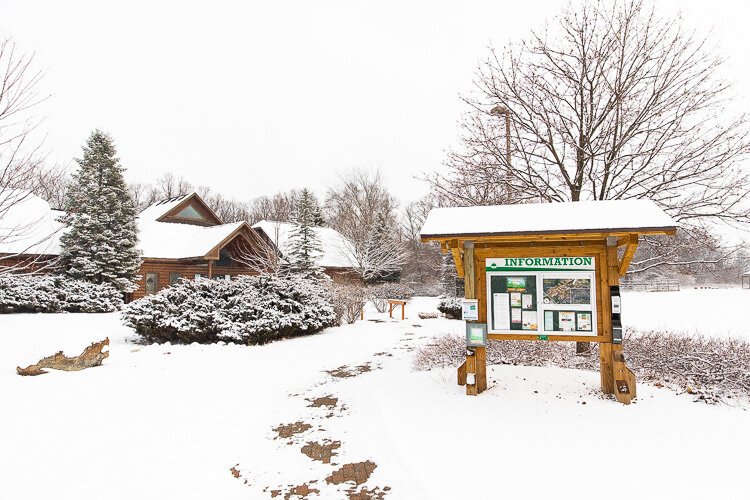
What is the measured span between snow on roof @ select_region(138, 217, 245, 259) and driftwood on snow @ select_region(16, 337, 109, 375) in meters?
15.5

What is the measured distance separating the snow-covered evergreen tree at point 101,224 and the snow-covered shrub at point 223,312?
1025 centimetres

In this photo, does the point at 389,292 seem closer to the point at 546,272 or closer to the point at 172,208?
the point at 172,208

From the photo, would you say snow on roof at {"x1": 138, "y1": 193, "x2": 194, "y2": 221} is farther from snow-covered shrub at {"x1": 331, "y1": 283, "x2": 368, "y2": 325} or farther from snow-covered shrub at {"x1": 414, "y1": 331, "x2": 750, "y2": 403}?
snow-covered shrub at {"x1": 414, "y1": 331, "x2": 750, "y2": 403}

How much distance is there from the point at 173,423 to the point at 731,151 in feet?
35.5

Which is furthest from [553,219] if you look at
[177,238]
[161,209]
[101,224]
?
[161,209]

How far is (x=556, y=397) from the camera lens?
605 cm

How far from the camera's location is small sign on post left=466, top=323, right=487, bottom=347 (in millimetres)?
6328

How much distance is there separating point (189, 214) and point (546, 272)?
27144 millimetres

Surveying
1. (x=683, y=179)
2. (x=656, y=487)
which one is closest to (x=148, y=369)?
(x=656, y=487)

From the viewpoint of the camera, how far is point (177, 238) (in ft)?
85.5

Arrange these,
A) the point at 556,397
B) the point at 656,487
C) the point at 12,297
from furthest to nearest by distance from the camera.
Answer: the point at 12,297 < the point at 556,397 < the point at 656,487

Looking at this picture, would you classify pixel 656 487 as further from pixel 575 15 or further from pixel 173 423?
pixel 575 15

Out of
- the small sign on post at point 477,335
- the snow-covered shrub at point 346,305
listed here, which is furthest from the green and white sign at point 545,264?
the snow-covered shrub at point 346,305

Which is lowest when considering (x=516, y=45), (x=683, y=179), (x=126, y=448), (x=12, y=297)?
(x=126, y=448)
